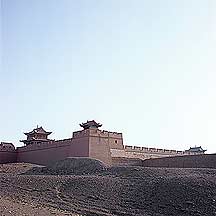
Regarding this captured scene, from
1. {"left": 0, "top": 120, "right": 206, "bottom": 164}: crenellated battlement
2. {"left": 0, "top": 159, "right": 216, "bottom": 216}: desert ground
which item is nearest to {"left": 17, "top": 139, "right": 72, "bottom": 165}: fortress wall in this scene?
{"left": 0, "top": 120, "right": 206, "bottom": 164}: crenellated battlement

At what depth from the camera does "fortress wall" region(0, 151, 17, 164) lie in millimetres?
37625

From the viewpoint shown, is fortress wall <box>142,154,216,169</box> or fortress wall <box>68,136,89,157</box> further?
fortress wall <box>68,136,89,157</box>

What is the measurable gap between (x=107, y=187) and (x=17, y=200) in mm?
3805

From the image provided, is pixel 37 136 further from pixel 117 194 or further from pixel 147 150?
pixel 117 194

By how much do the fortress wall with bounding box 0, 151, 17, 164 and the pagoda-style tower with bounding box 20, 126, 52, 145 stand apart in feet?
9.99

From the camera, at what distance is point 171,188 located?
16.0m

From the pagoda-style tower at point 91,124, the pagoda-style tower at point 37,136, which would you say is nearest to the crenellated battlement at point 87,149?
the pagoda-style tower at point 91,124

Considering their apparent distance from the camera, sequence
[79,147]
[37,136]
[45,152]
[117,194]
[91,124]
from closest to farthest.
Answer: [117,194], [79,147], [45,152], [91,124], [37,136]

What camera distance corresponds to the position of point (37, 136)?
137 feet

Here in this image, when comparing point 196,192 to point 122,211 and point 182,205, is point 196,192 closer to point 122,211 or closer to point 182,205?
point 182,205

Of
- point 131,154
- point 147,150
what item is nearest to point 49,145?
point 131,154

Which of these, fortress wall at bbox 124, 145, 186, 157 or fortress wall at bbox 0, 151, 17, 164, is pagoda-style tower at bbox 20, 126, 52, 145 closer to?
fortress wall at bbox 0, 151, 17, 164

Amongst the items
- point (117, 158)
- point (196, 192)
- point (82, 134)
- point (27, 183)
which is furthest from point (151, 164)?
point (196, 192)

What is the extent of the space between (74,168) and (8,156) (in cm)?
1467
